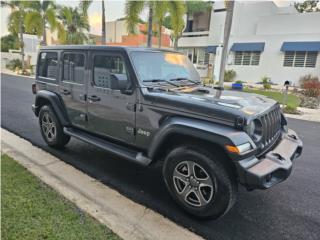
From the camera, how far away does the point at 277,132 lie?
3.76m

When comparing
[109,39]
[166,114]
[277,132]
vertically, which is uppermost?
[109,39]

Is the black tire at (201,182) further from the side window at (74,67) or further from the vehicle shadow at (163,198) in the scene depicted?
the side window at (74,67)

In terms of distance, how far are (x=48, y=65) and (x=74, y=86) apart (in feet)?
3.43

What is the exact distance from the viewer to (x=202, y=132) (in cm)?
289

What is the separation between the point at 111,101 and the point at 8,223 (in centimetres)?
193

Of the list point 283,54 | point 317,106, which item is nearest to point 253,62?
point 283,54

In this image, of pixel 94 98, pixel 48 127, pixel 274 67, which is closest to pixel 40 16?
pixel 274 67

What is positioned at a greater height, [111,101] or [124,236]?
[111,101]

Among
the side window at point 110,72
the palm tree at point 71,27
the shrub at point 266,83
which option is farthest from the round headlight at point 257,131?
the palm tree at point 71,27

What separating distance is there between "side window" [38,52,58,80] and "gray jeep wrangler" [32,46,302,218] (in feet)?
0.12

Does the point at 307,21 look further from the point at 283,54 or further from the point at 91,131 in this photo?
the point at 91,131

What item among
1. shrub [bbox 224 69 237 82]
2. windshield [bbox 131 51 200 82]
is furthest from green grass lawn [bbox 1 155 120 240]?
shrub [bbox 224 69 237 82]

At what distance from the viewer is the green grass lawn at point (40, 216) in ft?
8.79

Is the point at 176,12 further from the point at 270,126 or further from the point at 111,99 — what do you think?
the point at 270,126
